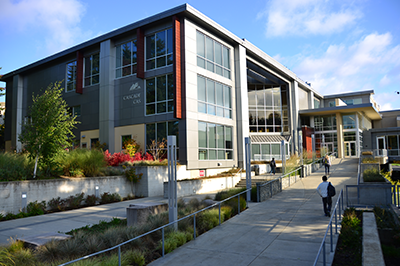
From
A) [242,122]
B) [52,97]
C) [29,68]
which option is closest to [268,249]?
[52,97]

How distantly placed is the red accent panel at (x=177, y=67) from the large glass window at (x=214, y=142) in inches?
98.5

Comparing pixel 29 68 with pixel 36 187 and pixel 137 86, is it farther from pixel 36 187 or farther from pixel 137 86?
pixel 36 187

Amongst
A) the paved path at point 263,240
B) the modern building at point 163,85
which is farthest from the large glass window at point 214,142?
the paved path at point 263,240

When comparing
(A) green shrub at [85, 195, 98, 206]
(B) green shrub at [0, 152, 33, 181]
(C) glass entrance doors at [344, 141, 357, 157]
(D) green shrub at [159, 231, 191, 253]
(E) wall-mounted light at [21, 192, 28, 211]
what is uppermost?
(C) glass entrance doors at [344, 141, 357, 157]

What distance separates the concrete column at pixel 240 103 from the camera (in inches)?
1015

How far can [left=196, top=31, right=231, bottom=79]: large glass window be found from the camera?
23.1 m

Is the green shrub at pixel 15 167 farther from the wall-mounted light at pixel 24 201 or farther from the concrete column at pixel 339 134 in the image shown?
the concrete column at pixel 339 134

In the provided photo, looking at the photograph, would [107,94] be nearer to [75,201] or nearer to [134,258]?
[75,201]

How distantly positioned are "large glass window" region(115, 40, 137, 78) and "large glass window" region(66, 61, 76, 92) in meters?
5.81

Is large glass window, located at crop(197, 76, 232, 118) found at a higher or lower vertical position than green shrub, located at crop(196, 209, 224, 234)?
higher

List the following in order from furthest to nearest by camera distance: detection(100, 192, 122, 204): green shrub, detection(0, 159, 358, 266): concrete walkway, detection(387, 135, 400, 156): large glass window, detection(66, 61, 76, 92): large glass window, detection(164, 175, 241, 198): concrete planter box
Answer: detection(387, 135, 400, 156): large glass window → detection(66, 61, 76, 92): large glass window → detection(164, 175, 241, 198): concrete planter box → detection(100, 192, 122, 204): green shrub → detection(0, 159, 358, 266): concrete walkway

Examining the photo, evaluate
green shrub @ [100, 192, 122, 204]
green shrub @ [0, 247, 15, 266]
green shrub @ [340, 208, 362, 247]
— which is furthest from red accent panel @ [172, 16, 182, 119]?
green shrub @ [0, 247, 15, 266]

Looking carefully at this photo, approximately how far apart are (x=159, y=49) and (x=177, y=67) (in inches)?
112

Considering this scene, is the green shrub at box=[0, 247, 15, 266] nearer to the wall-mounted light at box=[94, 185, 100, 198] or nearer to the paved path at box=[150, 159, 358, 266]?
the paved path at box=[150, 159, 358, 266]
